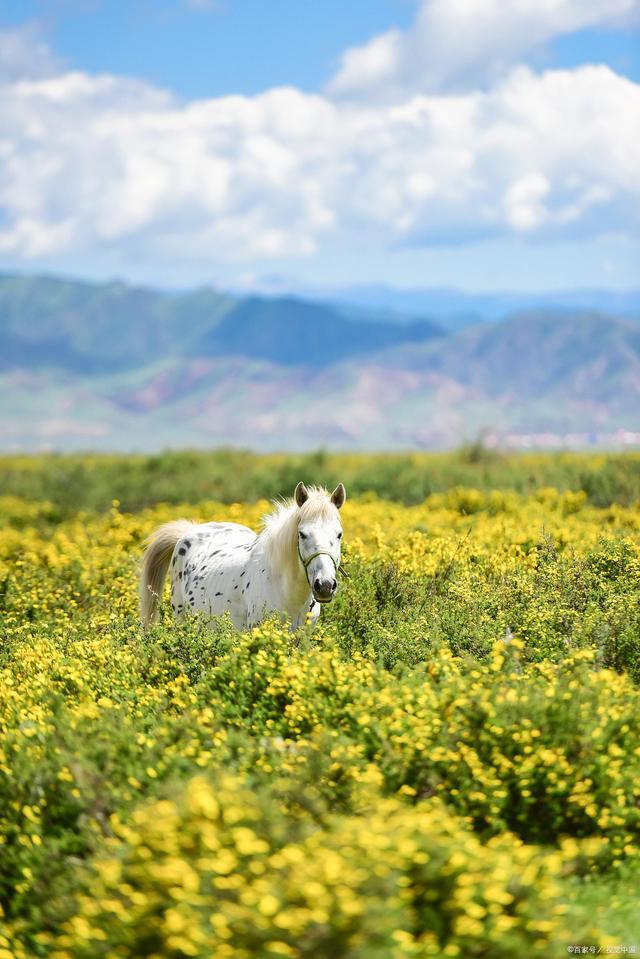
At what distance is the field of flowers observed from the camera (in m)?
4.09

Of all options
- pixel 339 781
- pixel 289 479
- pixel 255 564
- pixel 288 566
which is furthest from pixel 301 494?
pixel 289 479

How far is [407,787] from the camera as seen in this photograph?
5.52m

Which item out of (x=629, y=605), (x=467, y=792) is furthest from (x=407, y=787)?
(x=629, y=605)

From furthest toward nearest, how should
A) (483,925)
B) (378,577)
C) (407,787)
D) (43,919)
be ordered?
(378,577), (407,787), (43,919), (483,925)

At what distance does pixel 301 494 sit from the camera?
27.5ft

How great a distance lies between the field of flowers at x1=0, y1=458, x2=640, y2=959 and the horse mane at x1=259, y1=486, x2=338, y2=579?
2.01 feet

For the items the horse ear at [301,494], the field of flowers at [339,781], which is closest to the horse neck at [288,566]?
the horse ear at [301,494]

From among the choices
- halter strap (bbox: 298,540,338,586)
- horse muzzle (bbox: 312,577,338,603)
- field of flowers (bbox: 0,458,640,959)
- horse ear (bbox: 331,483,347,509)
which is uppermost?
horse ear (bbox: 331,483,347,509)

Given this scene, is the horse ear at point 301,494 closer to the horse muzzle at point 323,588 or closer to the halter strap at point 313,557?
the halter strap at point 313,557

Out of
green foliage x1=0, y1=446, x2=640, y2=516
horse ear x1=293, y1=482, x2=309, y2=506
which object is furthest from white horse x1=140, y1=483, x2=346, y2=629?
green foliage x1=0, y1=446, x2=640, y2=516

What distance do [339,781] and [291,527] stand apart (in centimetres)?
294

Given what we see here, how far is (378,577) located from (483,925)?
634 centimetres

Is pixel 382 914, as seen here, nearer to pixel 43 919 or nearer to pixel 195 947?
pixel 195 947

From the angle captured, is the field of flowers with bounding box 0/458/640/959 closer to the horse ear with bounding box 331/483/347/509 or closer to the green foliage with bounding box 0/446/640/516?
the horse ear with bounding box 331/483/347/509
